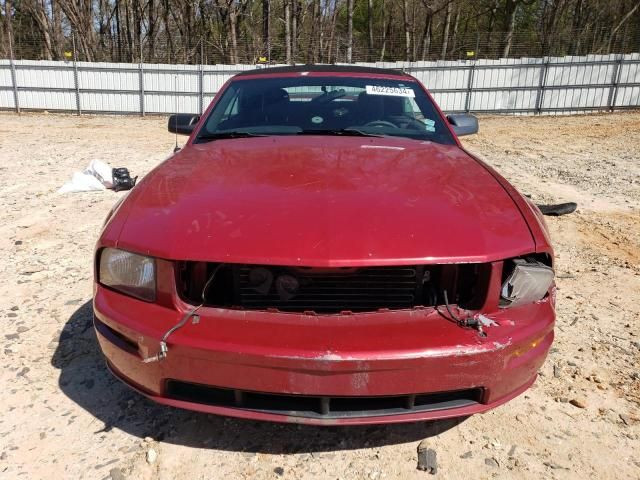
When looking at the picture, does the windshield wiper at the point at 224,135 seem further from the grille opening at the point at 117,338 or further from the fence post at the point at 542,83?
the fence post at the point at 542,83

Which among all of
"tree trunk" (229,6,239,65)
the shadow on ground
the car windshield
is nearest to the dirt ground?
the shadow on ground

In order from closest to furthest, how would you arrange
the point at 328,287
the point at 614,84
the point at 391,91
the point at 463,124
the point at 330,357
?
1. the point at 330,357
2. the point at 328,287
3. the point at 391,91
4. the point at 463,124
5. the point at 614,84

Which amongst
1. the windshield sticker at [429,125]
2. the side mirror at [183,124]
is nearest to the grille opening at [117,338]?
the side mirror at [183,124]

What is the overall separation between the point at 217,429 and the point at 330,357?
81cm

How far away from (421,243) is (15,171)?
7.53 m

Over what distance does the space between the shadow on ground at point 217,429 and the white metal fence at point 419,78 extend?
614 inches

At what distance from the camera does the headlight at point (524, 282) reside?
67.0 inches

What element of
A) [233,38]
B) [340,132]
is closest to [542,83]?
[233,38]

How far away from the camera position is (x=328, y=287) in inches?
68.5

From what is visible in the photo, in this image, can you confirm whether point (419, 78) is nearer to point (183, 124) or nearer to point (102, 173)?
point (102, 173)

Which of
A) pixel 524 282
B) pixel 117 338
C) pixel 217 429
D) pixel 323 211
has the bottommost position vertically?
pixel 217 429

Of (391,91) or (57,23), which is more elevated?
(57,23)

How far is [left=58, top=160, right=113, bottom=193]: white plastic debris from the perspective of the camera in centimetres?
596

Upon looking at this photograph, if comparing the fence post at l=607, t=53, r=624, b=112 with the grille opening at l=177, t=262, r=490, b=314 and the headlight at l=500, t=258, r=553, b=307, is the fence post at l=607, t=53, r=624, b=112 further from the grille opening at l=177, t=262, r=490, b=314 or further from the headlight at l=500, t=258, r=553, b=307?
the grille opening at l=177, t=262, r=490, b=314
